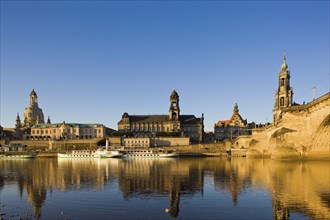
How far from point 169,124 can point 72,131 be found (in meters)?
55.0

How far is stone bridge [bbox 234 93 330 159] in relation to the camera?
52.1 meters

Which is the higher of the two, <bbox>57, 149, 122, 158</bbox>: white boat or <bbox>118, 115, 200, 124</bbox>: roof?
<bbox>118, 115, 200, 124</bbox>: roof

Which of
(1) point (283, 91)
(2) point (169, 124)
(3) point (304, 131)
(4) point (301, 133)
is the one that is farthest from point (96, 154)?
(1) point (283, 91)

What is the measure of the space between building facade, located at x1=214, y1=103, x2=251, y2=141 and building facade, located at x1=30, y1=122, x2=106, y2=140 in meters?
66.8

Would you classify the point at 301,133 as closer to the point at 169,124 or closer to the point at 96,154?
the point at 96,154

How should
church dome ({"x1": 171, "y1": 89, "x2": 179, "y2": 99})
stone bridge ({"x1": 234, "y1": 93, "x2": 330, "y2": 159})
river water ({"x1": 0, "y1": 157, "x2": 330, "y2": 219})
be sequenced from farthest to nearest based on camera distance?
church dome ({"x1": 171, "y1": 89, "x2": 179, "y2": 99}) → stone bridge ({"x1": 234, "y1": 93, "x2": 330, "y2": 159}) → river water ({"x1": 0, "y1": 157, "x2": 330, "y2": 219})

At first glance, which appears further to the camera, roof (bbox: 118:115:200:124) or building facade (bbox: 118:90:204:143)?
roof (bbox: 118:115:200:124)

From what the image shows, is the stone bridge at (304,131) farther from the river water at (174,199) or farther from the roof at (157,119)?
the roof at (157,119)

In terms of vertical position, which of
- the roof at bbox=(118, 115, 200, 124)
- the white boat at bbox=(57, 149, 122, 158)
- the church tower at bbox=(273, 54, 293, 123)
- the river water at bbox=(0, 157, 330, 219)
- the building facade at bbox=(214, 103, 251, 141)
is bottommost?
the white boat at bbox=(57, 149, 122, 158)

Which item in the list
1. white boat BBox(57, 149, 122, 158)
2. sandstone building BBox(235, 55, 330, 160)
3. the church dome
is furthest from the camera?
the church dome

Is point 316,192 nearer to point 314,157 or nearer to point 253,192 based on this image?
point 253,192

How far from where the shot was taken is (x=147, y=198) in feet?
104

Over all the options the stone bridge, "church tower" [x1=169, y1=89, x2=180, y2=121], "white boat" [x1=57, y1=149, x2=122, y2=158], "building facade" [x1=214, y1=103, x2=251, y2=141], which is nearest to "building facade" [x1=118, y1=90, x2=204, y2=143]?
"church tower" [x1=169, y1=89, x2=180, y2=121]

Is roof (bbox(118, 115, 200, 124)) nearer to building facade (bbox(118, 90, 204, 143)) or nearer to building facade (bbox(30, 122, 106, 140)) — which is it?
building facade (bbox(118, 90, 204, 143))
